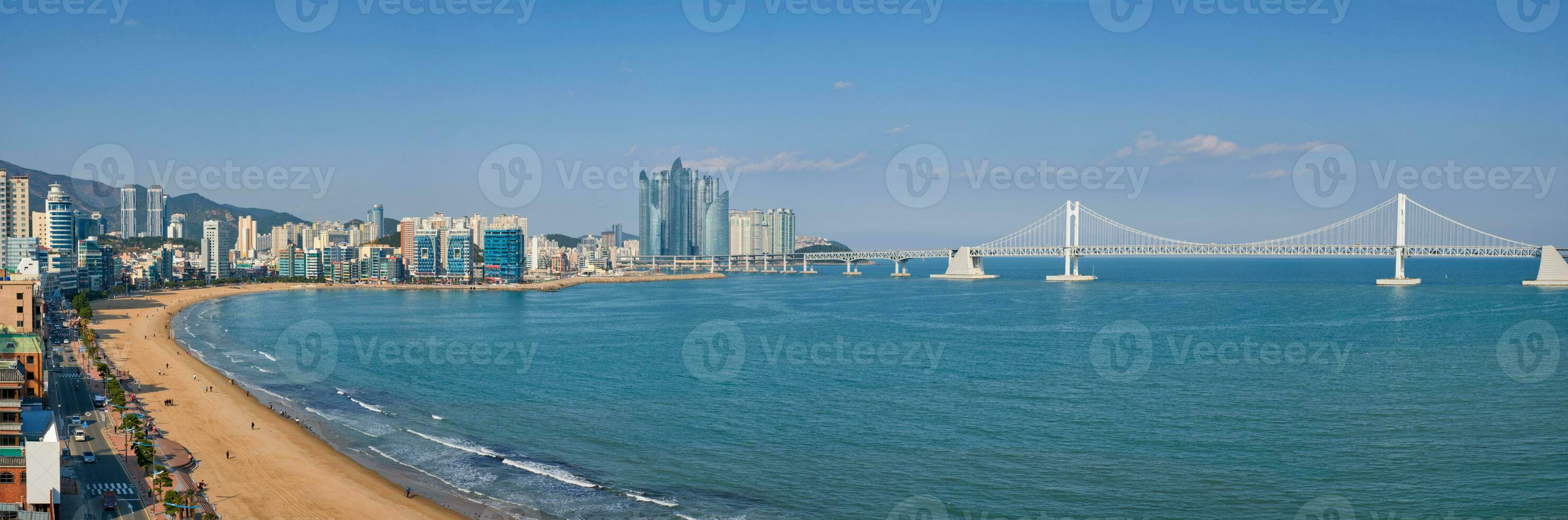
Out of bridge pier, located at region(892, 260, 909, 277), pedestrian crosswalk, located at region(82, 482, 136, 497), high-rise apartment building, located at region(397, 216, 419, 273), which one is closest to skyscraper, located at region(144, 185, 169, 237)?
high-rise apartment building, located at region(397, 216, 419, 273)

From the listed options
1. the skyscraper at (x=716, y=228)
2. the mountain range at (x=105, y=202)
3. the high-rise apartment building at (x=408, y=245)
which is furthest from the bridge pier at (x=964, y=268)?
the mountain range at (x=105, y=202)

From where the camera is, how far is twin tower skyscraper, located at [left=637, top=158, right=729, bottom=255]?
109375mm

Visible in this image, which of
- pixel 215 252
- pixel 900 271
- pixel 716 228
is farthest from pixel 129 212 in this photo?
pixel 900 271

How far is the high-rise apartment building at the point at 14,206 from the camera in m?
45.4

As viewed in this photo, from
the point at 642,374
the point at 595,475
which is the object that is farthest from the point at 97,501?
the point at 642,374

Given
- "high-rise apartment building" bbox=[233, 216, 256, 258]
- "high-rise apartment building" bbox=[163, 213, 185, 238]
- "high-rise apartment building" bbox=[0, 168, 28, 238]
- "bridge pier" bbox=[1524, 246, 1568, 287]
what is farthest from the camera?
"high-rise apartment building" bbox=[163, 213, 185, 238]

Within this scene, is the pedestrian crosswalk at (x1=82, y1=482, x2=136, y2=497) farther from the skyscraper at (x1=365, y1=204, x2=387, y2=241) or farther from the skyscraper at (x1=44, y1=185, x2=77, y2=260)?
the skyscraper at (x1=365, y1=204, x2=387, y2=241)

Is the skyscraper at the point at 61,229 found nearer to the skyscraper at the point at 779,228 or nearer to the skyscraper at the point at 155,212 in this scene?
the skyscraper at the point at 155,212

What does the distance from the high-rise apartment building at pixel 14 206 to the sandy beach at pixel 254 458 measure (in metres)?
32.7

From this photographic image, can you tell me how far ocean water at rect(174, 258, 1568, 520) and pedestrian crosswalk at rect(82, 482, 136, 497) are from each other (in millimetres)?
2796

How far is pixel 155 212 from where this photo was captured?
105m

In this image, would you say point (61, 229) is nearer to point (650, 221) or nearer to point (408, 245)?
point (408, 245)

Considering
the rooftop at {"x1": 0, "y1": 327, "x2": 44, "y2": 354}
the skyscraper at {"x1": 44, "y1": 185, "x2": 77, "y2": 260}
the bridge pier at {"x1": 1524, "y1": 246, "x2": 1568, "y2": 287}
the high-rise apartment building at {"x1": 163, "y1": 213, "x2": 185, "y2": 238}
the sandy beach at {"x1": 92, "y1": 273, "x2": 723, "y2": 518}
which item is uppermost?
the high-rise apartment building at {"x1": 163, "y1": 213, "x2": 185, "y2": 238}

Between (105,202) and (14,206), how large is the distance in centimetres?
9017
